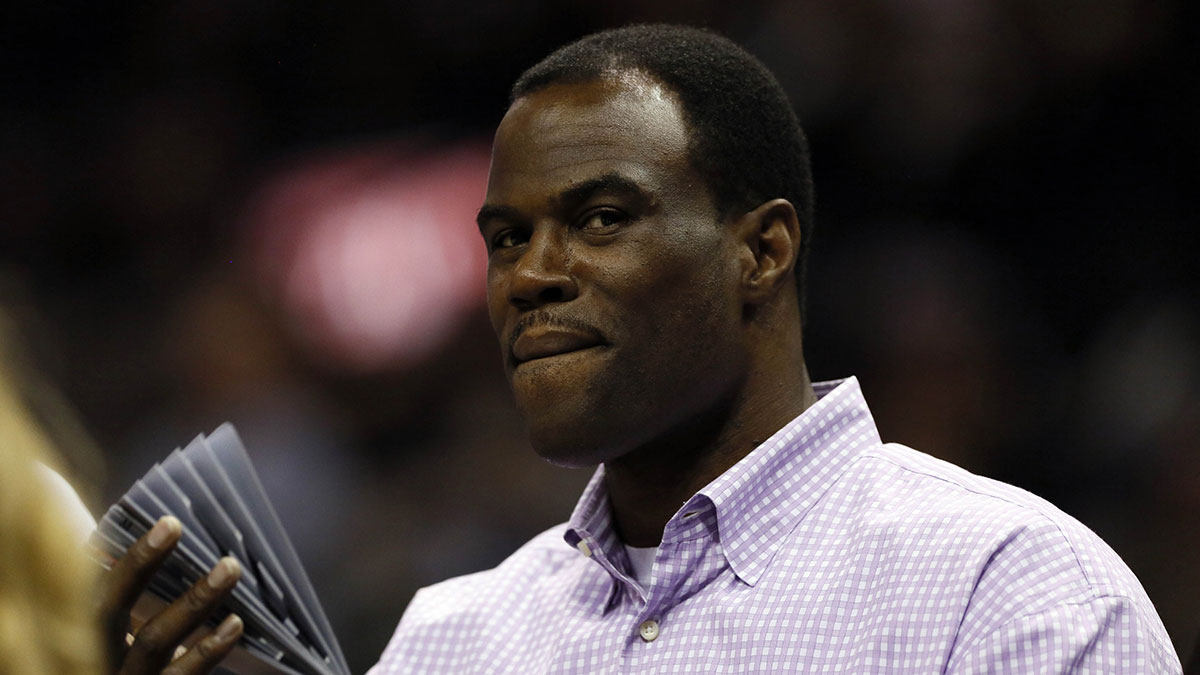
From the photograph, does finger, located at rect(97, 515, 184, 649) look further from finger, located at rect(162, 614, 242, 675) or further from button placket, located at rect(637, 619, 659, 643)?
button placket, located at rect(637, 619, 659, 643)

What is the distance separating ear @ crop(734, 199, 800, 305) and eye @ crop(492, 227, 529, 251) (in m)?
0.32

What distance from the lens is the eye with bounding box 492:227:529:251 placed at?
2178 millimetres

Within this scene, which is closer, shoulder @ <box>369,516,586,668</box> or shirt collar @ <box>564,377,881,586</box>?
shirt collar @ <box>564,377,881,586</box>

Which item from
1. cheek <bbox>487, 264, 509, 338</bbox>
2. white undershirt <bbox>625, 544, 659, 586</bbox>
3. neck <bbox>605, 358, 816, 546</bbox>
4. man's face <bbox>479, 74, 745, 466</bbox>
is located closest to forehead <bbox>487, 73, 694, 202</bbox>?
man's face <bbox>479, 74, 745, 466</bbox>

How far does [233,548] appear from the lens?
5.90 feet

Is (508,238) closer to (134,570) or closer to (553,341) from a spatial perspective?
(553,341)

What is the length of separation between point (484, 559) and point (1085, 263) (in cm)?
179

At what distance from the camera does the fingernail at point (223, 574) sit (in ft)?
5.49

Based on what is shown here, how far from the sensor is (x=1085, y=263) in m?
3.80

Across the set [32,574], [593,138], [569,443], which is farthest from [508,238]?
[32,574]

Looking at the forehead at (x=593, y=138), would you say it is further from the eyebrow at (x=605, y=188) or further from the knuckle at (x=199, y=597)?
the knuckle at (x=199, y=597)

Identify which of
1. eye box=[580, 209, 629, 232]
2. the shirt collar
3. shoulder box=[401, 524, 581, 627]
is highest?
eye box=[580, 209, 629, 232]

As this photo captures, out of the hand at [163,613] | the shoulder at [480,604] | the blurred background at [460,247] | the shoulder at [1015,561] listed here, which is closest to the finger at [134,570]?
the hand at [163,613]

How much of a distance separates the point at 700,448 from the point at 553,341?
275mm
